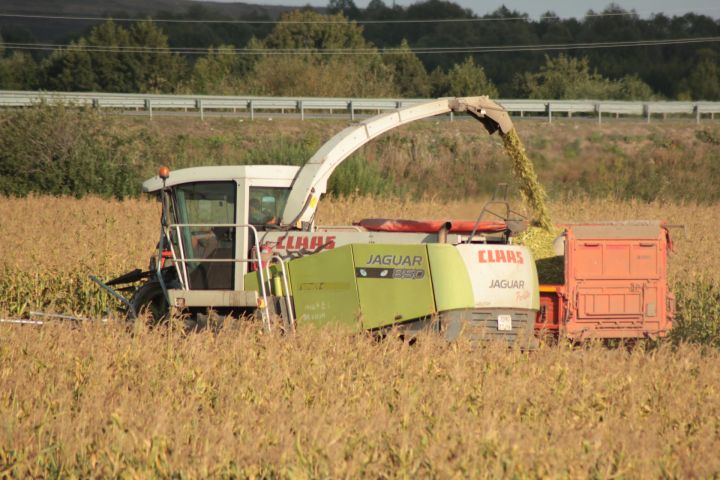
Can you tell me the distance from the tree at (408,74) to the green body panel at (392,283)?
144 feet

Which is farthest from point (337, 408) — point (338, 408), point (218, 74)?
point (218, 74)

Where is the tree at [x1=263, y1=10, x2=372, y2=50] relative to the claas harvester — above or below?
above

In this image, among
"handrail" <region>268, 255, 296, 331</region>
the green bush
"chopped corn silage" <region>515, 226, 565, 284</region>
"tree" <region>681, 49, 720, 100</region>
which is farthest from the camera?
"tree" <region>681, 49, 720, 100</region>

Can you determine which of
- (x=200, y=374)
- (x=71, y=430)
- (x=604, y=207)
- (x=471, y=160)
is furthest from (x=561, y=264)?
(x=471, y=160)

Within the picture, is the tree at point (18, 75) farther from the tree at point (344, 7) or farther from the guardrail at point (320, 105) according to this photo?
the tree at point (344, 7)

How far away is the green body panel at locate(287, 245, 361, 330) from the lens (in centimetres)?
896

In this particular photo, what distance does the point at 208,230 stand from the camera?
10.3 metres

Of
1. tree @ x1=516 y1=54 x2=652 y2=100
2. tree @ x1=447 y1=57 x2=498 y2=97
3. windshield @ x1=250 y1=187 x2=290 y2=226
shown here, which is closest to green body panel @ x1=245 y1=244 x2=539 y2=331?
windshield @ x1=250 y1=187 x2=290 y2=226

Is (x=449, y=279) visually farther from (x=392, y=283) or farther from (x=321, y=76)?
(x=321, y=76)

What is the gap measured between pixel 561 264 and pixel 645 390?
12.0 ft

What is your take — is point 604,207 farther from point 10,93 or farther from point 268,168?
point 10,93

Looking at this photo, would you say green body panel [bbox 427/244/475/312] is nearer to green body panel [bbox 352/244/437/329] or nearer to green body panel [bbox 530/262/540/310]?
green body panel [bbox 352/244/437/329]

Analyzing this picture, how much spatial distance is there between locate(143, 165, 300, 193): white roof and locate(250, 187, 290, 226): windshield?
121 mm

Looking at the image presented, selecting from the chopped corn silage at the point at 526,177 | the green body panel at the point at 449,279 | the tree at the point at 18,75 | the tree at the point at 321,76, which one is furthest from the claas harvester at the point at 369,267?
the tree at the point at 18,75
